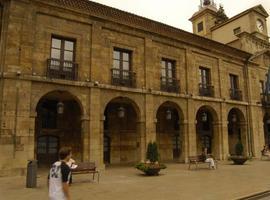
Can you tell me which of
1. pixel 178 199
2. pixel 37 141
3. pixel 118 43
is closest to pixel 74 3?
pixel 118 43

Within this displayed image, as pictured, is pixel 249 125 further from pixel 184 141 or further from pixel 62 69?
pixel 62 69

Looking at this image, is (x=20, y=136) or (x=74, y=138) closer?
(x=20, y=136)

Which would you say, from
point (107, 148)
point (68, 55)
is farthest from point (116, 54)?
point (107, 148)

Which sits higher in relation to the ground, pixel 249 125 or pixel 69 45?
pixel 69 45

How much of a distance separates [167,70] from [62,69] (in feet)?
23.9

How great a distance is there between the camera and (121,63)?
54.7ft

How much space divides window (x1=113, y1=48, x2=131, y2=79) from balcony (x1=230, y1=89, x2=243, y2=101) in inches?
378

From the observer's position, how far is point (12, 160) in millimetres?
12156

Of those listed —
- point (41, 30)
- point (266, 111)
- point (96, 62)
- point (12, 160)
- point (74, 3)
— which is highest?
point (74, 3)

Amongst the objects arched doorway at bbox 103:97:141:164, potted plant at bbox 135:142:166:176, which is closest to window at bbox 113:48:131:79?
arched doorway at bbox 103:97:141:164

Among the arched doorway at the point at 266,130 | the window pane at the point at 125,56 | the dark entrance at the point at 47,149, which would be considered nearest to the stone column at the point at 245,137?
the arched doorway at the point at 266,130

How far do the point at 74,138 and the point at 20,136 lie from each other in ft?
15.3

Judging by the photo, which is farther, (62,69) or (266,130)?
(266,130)

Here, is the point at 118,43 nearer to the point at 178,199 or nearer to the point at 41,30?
the point at 41,30
